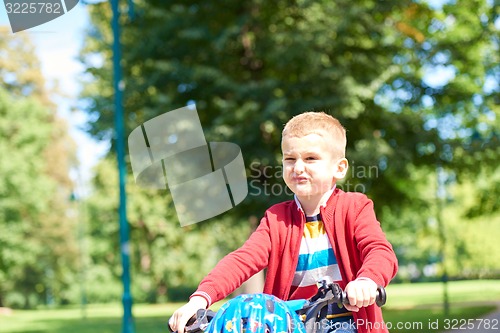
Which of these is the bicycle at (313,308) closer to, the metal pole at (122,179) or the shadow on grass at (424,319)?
the metal pole at (122,179)

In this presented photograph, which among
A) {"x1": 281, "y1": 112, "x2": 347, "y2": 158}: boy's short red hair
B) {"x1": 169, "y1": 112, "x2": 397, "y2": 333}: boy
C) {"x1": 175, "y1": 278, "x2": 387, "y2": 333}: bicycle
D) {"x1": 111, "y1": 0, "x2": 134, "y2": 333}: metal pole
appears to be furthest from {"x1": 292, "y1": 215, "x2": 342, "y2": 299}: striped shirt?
{"x1": 111, "y1": 0, "x2": 134, "y2": 333}: metal pole

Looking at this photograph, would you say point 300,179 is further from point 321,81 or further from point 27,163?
point 27,163

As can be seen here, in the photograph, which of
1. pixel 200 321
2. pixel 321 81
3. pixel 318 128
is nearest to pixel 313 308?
pixel 200 321

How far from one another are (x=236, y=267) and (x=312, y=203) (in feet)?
1.53

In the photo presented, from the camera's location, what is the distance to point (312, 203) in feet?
10.00

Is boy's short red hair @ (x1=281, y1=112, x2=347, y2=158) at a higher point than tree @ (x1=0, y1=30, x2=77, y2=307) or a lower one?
higher

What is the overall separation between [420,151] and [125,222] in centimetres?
698

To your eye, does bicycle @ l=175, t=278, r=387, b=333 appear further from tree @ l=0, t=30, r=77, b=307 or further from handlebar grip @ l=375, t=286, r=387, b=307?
tree @ l=0, t=30, r=77, b=307

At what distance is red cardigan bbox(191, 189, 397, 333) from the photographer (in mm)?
2775

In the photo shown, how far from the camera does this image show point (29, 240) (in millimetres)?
37594

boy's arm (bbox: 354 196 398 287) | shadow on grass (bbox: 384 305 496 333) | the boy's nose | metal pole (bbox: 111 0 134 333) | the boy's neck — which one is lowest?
shadow on grass (bbox: 384 305 496 333)

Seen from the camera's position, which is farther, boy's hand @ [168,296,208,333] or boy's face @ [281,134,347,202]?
boy's face @ [281,134,347,202]

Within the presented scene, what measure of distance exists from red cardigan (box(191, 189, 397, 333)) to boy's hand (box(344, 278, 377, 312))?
0.98 ft

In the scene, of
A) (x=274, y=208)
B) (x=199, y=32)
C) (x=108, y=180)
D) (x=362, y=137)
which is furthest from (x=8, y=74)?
(x=274, y=208)
